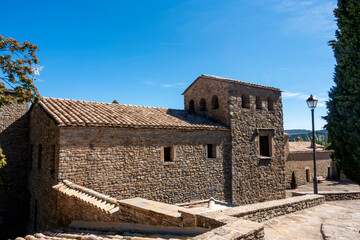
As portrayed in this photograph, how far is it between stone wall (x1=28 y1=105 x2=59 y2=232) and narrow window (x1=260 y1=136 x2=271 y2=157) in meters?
12.0

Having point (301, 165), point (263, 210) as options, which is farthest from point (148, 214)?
point (301, 165)

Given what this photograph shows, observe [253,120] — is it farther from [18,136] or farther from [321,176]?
[321,176]

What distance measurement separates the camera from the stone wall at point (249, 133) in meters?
14.1

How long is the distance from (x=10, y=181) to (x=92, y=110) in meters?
7.82

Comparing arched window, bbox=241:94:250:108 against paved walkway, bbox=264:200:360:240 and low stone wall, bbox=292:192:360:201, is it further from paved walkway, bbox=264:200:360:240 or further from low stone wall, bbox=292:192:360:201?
paved walkway, bbox=264:200:360:240

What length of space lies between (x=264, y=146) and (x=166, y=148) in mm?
7304

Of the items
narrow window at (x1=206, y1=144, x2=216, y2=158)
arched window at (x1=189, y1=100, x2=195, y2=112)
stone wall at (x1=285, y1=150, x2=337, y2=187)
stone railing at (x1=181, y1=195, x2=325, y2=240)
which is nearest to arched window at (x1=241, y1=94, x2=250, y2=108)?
arched window at (x1=189, y1=100, x2=195, y2=112)

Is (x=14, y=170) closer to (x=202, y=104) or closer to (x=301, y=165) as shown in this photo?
(x=202, y=104)

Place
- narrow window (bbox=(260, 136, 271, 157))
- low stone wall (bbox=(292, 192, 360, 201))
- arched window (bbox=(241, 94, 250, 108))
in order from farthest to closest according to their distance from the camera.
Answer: narrow window (bbox=(260, 136, 271, 157)), arched window (bbox=(241, 94, 250, 108)), low stone wall (bbox=(292, 192, 360, 201))

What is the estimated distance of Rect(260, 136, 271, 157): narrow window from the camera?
623 inches

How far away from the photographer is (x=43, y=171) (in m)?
11.2

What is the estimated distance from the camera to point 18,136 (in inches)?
576

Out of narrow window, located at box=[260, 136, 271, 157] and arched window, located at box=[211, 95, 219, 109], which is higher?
arched window, located at box=[211, 95, 219, 109]

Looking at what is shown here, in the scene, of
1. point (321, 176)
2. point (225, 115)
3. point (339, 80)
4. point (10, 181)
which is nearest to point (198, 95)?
point (225, 115)
